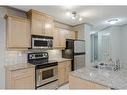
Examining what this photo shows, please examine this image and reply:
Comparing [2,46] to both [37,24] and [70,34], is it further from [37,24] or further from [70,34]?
[70,34]

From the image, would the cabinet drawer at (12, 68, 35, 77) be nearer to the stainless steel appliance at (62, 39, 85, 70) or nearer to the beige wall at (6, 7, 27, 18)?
the beige wall at (6, 7, 27, 18)

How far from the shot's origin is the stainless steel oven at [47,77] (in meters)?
3.09

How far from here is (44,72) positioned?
3271 millimetres

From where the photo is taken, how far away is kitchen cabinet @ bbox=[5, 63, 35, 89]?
2553 millimetres

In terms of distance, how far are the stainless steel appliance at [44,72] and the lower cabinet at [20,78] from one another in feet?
0.49

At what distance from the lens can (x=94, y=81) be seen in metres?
1.68

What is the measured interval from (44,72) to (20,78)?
0.74 meters

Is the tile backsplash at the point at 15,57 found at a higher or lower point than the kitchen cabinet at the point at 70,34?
lower

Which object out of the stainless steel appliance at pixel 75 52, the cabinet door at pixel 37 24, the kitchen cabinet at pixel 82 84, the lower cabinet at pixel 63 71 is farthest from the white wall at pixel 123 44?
the kitchen cabinet at pixel 82 84

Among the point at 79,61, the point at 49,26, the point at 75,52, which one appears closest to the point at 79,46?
the point at 75,52

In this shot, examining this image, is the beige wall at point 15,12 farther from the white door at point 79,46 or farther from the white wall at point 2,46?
the white door at point 79,46
